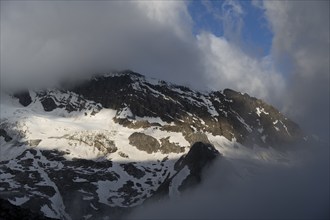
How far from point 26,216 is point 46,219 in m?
3.41

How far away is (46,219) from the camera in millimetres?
78375

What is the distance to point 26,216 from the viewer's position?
7575 centimetres

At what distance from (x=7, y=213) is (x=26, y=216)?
106 inches

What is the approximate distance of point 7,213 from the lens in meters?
74.0

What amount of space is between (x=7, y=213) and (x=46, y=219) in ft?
20.0
